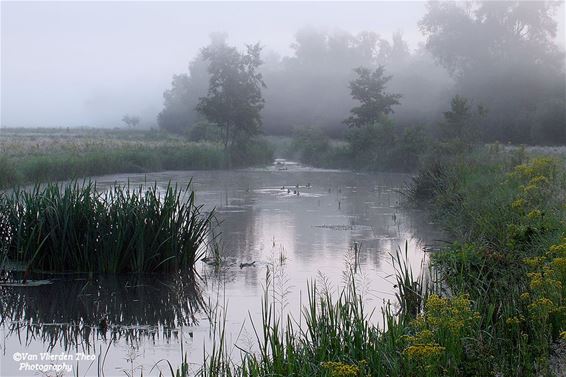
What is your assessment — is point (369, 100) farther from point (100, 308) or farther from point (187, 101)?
point (187, 101)

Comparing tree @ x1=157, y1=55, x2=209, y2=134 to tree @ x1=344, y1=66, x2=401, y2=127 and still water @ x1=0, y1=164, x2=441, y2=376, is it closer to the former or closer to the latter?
tree @ x1=344, y1=66, x2=401, y2=127

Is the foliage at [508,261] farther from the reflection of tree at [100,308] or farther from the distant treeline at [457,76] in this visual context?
the distant treeline at [457,76]

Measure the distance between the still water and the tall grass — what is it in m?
0.23

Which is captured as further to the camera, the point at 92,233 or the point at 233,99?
the point at 233,99

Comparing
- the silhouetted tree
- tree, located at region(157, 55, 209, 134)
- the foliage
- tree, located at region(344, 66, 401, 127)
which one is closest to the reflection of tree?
the foliage

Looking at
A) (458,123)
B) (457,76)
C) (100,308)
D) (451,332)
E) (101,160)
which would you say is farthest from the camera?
(457,76)

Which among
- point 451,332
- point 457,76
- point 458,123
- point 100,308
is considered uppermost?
point 457,76

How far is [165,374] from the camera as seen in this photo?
215 inches

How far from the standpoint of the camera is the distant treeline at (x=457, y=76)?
34750mm

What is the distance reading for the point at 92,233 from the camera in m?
8.57

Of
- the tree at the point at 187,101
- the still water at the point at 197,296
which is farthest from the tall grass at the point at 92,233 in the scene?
the tree at the point at 187,101

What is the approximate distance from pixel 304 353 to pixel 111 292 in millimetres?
3677

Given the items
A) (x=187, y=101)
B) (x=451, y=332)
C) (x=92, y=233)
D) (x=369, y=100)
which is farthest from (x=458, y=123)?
(x=187, y=101)

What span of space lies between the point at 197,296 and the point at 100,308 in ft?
3.35
